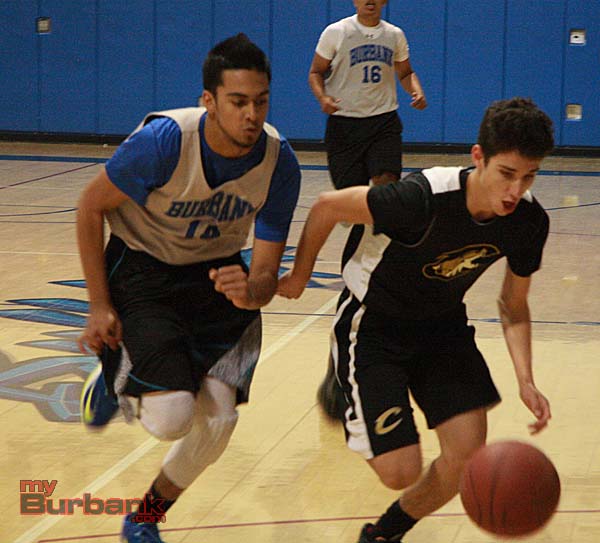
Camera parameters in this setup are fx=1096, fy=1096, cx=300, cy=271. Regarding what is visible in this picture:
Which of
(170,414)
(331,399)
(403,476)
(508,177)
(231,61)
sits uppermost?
(231,61)

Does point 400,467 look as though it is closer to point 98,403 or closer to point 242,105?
point 98,403

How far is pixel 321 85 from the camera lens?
22.9 feet

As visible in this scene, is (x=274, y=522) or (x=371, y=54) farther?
(x=371, y=54)

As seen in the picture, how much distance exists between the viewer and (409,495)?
132 inches

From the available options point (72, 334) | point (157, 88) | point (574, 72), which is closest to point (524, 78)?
point (574, 72)

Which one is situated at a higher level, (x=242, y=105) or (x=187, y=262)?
(x=242, y=105)

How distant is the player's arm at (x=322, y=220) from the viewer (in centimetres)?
328

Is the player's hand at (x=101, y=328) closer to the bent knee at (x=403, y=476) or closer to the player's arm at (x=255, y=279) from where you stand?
the player's arm at (x=255, y=279)

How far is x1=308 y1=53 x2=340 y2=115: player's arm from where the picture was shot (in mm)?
6816

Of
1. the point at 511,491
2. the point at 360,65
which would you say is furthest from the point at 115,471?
the point at 360,65

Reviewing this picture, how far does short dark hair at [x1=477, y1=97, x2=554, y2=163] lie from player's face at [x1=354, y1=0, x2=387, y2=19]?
388 cm

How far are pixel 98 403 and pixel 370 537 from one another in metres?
1.00

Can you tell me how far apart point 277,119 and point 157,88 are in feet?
5.55


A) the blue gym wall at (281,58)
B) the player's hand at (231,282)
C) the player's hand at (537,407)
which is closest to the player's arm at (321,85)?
the player's hand at (231,282)
